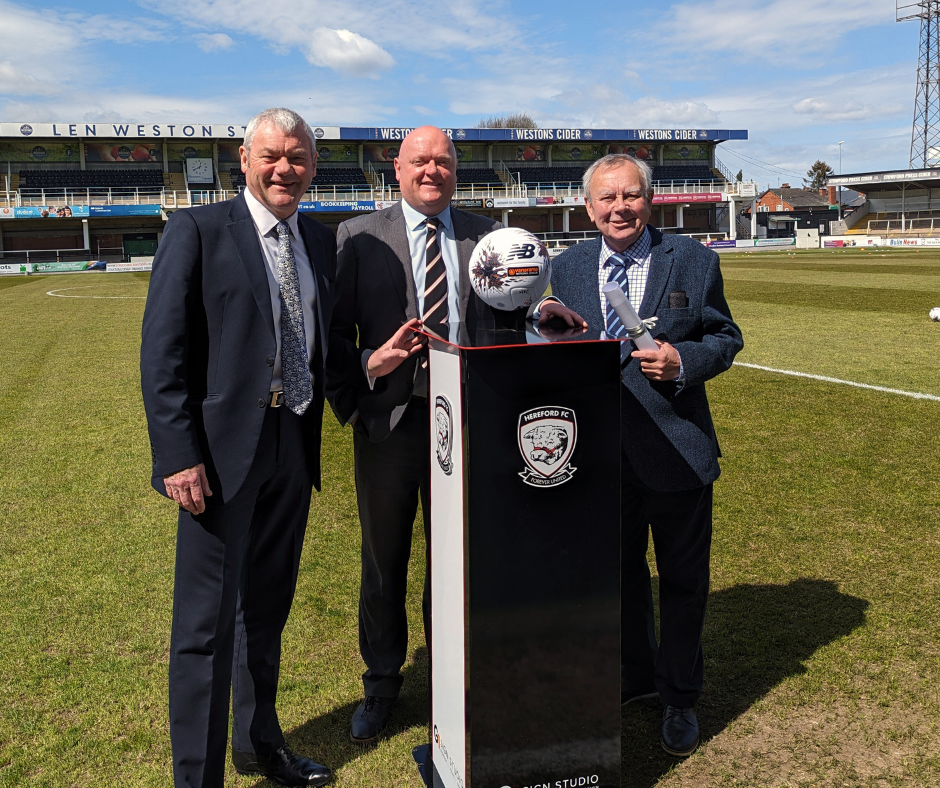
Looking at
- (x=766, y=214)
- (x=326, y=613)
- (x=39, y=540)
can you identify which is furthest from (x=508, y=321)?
(x=766, y=214)

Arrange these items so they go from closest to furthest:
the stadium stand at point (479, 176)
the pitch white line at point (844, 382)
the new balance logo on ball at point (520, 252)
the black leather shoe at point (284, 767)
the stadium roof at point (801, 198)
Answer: the new balance logo on ball at point (520, 252) < the black leather shoe at point (284, 767) < the pitch white line at point (844, 382) < the stadium stand at point (479, 176) < the stadium roof at point (801, 198)

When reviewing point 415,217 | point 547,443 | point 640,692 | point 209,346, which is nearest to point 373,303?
point 415,217

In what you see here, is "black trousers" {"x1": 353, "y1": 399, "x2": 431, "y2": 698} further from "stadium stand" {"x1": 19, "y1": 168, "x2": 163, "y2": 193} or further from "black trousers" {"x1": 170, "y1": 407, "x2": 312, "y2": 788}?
"stadium stand" {"x1": 19, "y1": 168, "x2": 163, "y2": 193}

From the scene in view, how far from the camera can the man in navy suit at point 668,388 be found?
2660 mm

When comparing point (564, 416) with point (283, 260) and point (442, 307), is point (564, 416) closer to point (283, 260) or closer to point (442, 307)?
point (442, 307)

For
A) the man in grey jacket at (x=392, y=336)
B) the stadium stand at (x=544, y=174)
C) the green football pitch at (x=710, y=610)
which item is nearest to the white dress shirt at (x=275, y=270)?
the man in grey jacket at (x=392, y=336)

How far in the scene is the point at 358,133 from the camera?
56500mm

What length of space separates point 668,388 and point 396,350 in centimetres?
95

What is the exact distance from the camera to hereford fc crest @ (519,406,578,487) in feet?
→ 7.09

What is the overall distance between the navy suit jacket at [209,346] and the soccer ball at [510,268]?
694mm

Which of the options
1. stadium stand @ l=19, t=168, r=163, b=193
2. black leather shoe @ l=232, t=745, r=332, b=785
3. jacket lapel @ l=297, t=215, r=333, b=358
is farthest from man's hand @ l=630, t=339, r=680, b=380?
stadium stand @ l=19, t=168, r=163, b=193

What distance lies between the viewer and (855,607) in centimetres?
372

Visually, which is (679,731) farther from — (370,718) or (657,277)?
(657,277)

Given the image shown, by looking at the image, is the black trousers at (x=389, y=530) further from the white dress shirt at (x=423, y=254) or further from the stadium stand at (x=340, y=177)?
the stadium stand at (x=340, y=177)
